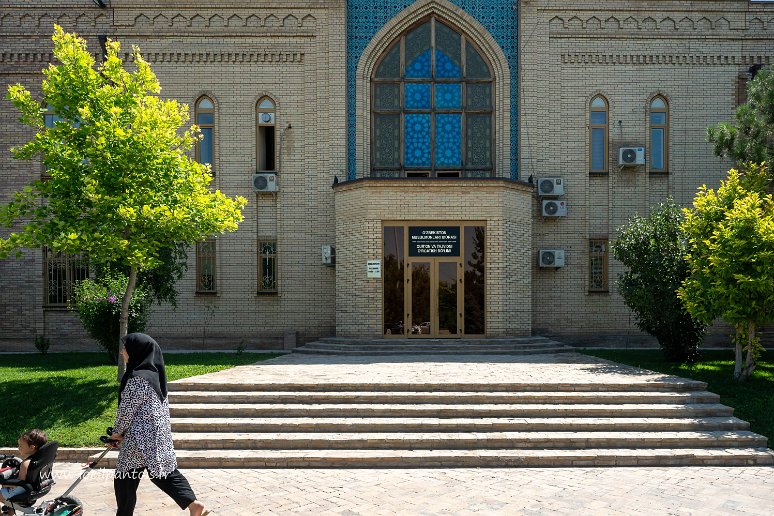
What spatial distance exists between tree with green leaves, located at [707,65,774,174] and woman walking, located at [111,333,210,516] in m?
13.3

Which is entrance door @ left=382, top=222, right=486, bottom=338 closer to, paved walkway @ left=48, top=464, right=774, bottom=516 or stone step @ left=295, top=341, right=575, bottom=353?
stone step @ left=295, top=341, right=575, bottom=353

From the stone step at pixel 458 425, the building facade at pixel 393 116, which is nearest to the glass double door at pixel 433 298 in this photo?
the building facade at pixel 393 116

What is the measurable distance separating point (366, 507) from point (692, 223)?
8734 millimetres

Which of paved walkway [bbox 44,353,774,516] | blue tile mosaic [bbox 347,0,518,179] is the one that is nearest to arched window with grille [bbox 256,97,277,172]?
blue tile mosaic [bbox 347,0,518,179]

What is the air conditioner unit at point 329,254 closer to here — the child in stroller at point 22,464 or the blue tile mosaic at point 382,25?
the blue tile mosaic at point 382,25

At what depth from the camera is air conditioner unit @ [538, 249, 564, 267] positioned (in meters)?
17.4

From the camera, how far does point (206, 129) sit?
17969 millimetres

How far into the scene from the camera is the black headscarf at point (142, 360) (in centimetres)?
518

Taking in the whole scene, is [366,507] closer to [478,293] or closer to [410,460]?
[410,460]

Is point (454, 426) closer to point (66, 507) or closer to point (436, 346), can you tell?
point (66, 507)

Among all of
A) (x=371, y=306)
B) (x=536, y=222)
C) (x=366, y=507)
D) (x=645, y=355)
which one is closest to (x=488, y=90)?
(x=536, y=222)

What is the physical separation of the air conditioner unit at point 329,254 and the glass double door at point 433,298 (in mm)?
2214

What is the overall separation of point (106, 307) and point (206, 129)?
6767mm

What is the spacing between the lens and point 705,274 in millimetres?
11492
